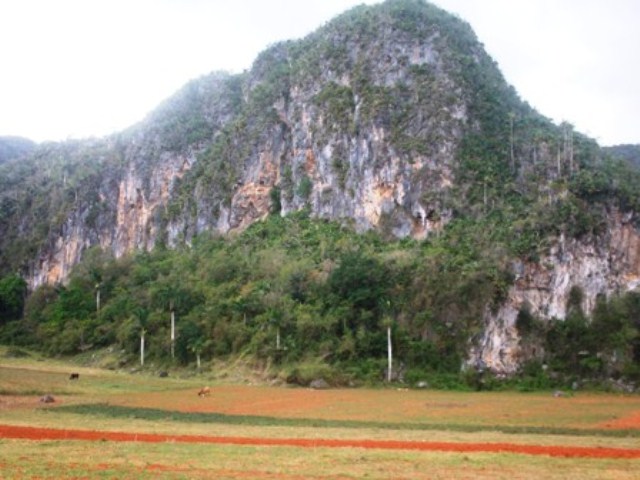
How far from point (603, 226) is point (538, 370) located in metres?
18.8

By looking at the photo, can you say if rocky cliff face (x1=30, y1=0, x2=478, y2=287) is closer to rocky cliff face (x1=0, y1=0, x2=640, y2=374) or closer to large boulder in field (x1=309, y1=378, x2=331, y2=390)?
rocky cliff face (x1=0, y1=0, x2=640, y2=374)

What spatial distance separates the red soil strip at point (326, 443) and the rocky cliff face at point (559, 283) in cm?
3713

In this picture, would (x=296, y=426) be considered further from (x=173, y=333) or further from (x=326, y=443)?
(x=173, y=333)

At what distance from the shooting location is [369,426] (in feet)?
105

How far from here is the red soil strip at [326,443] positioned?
22766 millimetres

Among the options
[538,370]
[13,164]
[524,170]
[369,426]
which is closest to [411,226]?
[524,170]

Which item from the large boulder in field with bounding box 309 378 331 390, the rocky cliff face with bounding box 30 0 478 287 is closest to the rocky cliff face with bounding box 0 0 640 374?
the rocky cliff face with bounding box 30 0 478 287

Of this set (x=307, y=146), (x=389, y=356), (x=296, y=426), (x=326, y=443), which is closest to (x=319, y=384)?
(x=389, y=356)

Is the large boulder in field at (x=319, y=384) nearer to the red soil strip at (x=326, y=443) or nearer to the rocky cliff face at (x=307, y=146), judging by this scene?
the red soil strip at (x=326, y=443)

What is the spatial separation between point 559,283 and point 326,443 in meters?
47.1

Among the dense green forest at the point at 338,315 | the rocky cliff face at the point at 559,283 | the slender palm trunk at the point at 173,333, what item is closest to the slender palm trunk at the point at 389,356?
the dense green forest at the point at 338,315

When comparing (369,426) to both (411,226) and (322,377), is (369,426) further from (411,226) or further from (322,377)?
(411,226)

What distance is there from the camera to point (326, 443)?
24578 mm

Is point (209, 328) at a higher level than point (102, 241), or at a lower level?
lower
